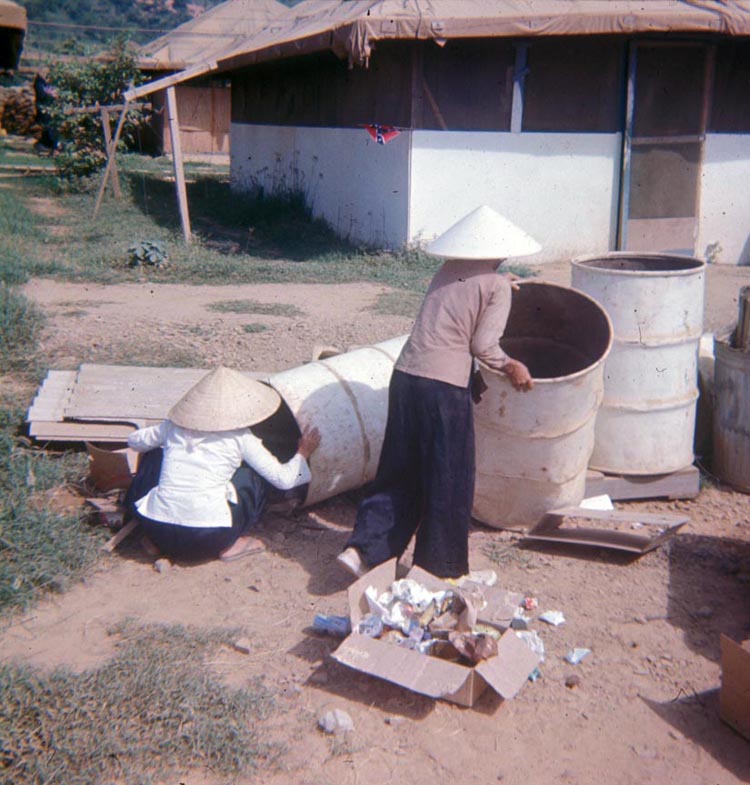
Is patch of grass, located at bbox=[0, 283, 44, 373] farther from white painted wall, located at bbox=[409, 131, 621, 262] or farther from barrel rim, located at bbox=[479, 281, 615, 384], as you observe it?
white painted wall, located at bbox=[409, 131, 621, 262]

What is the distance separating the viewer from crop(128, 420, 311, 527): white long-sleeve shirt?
421 cm

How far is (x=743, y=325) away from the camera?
520 centimetres

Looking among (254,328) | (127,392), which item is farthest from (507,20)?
(127,392)

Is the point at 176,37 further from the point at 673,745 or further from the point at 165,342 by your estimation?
the point at 673,745

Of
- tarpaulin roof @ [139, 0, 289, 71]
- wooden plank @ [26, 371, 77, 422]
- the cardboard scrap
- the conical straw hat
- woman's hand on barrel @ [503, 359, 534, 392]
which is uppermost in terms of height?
tarpaulin roof @ [139, 0, 289, 71]

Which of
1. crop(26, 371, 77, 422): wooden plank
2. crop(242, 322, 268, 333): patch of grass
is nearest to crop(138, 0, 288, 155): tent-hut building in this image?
crop(242, 322, 268, 333): patch of grass

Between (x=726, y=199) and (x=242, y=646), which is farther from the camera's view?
(x=726, y=199)

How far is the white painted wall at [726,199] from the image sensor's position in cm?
1227

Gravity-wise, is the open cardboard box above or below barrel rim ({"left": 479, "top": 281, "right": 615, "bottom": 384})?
below

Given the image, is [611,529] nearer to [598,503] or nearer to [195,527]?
[598,503]

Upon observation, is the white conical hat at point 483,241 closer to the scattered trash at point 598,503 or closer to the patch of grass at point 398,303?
the scattered trash at point 598,503

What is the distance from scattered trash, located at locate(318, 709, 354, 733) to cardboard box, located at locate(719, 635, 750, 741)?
1327mm

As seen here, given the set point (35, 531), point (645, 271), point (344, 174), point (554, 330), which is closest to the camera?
point (35, 531)

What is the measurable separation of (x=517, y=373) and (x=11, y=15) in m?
2.50
